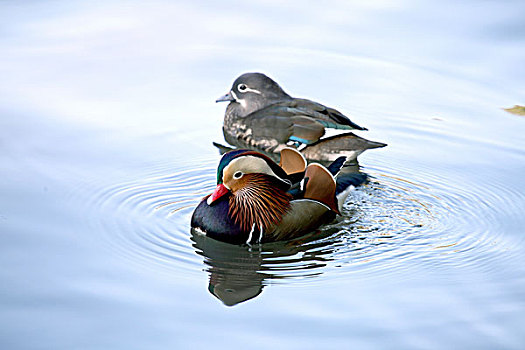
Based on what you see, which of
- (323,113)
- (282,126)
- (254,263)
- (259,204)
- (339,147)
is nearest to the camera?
(254,263)

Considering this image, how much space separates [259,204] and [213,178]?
1.18 m

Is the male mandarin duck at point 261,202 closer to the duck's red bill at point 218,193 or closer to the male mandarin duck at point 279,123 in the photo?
the duck's red bill at point 218,193

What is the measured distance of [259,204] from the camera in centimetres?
608

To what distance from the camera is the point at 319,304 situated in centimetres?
511

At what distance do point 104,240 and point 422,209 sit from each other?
7.95 ft

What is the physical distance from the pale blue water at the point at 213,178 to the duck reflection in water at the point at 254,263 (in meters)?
→ 0.02

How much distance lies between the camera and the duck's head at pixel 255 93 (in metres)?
8.54

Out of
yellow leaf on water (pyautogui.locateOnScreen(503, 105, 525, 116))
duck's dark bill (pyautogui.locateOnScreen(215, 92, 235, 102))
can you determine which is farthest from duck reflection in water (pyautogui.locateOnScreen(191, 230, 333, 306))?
yellow leaf on water (pyautogui.locateOnScreen(503, 105, 525, 116))

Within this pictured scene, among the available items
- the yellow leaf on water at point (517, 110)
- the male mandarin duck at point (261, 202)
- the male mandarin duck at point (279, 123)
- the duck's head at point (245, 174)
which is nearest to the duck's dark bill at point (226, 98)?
the male mandarin duck at point (279, 123)

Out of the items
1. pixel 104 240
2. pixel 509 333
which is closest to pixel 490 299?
pixel 509 333

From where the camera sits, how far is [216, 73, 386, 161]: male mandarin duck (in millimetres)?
7926

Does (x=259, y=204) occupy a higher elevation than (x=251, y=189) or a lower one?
lower

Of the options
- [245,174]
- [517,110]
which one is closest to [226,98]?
[245,174]

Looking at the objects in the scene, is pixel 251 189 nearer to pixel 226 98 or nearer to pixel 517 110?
pixel 226 98
